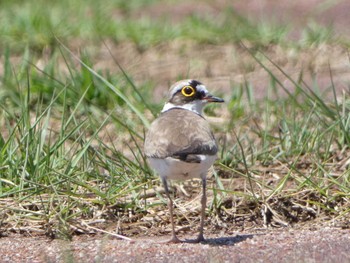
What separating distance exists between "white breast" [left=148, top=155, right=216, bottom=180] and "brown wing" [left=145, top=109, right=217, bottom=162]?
0.03 metres

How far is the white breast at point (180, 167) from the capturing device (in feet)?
18.2

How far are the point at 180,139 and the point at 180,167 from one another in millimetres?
155

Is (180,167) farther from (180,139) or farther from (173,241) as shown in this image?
(173,241)

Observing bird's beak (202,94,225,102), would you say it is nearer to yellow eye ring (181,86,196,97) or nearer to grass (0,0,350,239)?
yellow eye ring (181,86,196,97)

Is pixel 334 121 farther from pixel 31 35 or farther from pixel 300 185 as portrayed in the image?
pixel 31 35

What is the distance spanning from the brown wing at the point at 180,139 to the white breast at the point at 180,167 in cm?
3

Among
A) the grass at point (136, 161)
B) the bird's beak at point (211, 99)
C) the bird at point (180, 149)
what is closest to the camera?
the bird at point (180, 149)

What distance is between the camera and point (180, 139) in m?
5.64

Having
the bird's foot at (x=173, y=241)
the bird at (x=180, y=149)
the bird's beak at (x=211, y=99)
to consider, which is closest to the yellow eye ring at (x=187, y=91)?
the bird's beak at (x=211, y=99)

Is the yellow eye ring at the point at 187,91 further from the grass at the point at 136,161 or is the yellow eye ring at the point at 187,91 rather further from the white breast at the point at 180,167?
the white breast at the point at 180,167

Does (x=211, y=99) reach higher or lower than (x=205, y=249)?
higher

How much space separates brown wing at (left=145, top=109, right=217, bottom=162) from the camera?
553cm

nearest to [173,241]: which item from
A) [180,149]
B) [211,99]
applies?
[180,149]

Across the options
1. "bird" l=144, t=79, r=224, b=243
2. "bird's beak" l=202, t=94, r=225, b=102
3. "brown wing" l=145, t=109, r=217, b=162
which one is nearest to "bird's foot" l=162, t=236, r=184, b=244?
"bird" l=144, t=79, r=224, b=243
